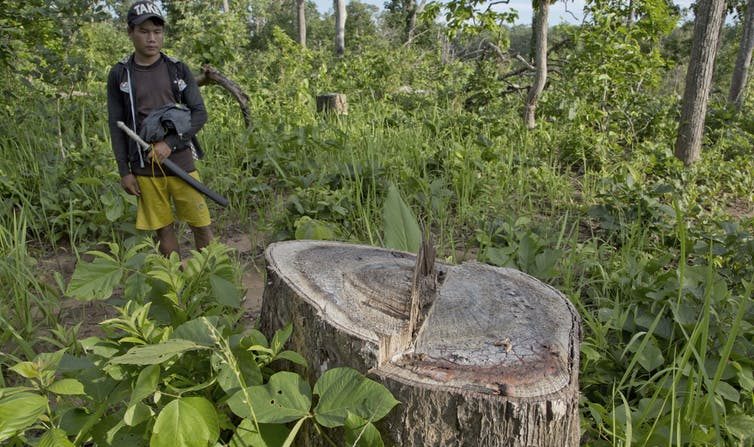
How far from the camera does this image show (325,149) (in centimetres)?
394

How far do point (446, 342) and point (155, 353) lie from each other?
0.65m

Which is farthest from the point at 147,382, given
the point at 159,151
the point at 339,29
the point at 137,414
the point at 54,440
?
the point at 339,29

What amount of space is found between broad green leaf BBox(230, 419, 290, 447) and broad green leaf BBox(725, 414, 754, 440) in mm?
1152

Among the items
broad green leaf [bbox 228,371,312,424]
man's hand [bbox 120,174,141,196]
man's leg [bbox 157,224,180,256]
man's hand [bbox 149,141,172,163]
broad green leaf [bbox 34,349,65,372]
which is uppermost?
man's hand [bbox 149,141,172,163]

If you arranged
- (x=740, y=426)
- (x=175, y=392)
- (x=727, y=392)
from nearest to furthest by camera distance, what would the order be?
(x=175, y=392), (x=740, y=426), (x=727, y=392)

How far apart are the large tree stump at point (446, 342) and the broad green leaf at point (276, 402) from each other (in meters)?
0.15

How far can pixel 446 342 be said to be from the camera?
1220 millimetres

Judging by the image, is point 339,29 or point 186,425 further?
A: point 339,29

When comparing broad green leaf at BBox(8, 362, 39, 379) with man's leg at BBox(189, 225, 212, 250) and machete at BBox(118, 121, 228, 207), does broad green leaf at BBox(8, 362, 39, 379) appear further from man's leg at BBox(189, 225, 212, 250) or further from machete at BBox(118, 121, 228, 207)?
man's leg at BBox(189, 225, 212, 250)

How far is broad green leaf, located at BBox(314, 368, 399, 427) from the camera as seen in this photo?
101cm

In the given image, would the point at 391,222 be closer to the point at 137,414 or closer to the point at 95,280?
the point at 95,280

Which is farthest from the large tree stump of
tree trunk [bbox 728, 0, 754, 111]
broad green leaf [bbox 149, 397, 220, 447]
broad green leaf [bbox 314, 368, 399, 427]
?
tree trunk [bbox 728, 0, 754, 111]

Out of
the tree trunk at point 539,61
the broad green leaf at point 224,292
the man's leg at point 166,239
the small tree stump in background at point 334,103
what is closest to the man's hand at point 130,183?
the man's leg at point 166,239

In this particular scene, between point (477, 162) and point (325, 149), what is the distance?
117 centimetres
